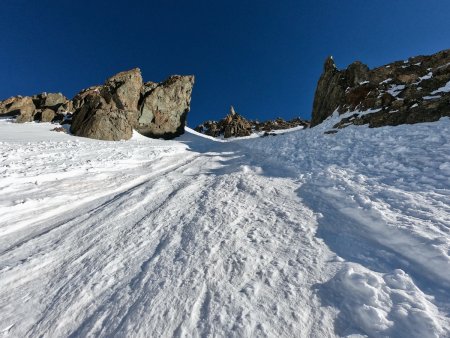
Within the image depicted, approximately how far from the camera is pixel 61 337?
3852 mm

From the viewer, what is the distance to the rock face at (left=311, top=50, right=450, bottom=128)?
54.5ft

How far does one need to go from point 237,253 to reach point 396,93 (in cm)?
2282

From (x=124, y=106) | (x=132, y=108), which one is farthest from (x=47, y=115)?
(x=132, y=108)

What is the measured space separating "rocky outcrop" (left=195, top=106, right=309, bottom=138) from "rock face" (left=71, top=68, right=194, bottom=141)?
1817cm

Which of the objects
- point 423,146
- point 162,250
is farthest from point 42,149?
point 423,146

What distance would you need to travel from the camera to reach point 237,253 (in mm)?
5555

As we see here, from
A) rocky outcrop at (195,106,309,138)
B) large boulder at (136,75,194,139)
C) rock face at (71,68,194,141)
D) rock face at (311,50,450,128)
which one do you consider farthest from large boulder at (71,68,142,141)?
rocky outcrop at (195,106,309,138)

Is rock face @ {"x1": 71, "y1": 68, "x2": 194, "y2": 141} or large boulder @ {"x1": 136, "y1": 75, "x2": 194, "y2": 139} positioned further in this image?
large boulder @ {"x1": 136, "y1": 75, "x2": 194, "y2": 139}

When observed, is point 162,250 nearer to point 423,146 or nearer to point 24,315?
point 24,315

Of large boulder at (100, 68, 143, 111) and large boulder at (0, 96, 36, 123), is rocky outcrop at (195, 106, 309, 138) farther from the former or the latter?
large boulder at (0, 96, 36, 123)

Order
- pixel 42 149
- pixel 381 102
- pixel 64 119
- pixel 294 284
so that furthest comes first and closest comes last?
pixel 64 119, pixel 381 102, pixel 42 149, pixel 294 284

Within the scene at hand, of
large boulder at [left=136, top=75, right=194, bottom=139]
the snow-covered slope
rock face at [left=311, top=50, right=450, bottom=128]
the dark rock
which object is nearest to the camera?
the snow-covered slope

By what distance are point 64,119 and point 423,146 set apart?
1438 inches

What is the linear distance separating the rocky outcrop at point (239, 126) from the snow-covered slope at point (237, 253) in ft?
150
